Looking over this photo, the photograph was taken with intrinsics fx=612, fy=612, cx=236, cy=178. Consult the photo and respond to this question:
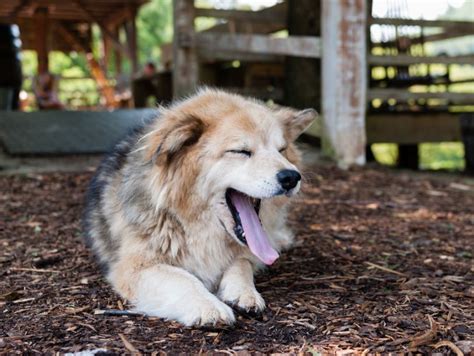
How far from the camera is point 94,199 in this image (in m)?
4.03

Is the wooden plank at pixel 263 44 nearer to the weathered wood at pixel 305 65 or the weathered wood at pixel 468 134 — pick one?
the weathered wood at pixel 305 65

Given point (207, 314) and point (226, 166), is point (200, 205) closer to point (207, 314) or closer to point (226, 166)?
point (226, 166)

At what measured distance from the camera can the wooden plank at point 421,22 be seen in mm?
8078

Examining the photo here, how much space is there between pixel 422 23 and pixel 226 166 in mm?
6168

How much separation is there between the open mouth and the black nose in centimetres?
32

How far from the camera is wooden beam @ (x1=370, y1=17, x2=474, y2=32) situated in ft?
26.5

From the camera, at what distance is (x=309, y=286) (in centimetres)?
352

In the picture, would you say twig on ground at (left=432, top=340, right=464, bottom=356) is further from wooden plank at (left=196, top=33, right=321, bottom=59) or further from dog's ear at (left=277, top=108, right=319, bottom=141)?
wooden plank at (left=196, top=33, right=321, bottom=59)

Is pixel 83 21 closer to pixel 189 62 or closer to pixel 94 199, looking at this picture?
pixel 189 62

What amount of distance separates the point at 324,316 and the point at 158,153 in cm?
116

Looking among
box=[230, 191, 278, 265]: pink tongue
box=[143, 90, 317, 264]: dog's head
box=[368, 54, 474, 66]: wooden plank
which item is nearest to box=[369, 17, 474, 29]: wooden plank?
box=[368, 54, 474, 66]: wooden plank

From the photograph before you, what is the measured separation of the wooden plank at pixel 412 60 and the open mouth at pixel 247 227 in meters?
5.12

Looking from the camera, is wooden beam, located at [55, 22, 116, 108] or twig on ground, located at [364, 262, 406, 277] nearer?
twig on ground, located at [364, 262, 406, 277]

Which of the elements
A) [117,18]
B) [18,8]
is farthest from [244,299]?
[117,18]
